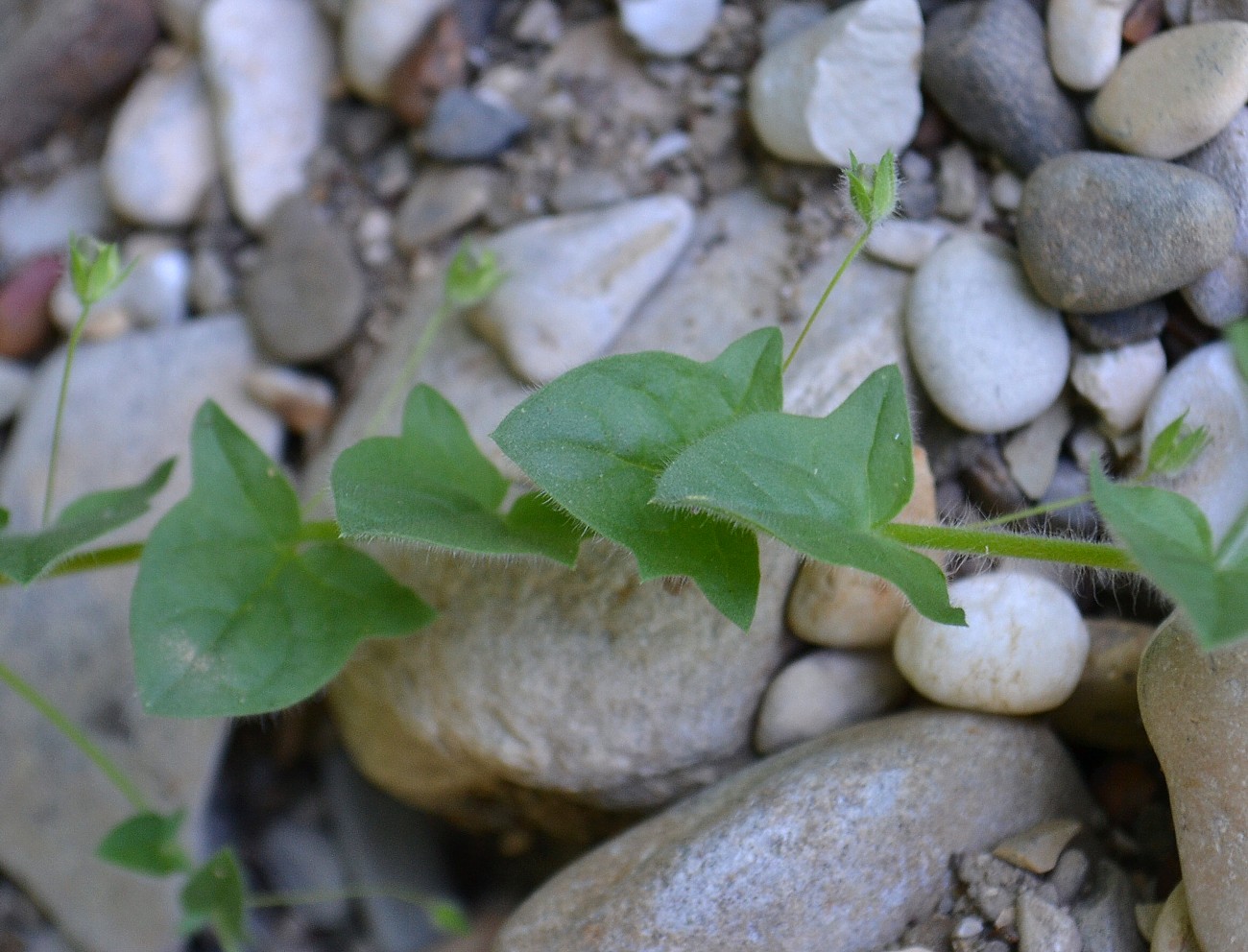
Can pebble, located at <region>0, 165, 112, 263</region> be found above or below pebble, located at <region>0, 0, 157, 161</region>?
below

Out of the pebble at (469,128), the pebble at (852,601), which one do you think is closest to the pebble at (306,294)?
the pebble at (469,128)

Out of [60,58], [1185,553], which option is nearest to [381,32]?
[60,58]

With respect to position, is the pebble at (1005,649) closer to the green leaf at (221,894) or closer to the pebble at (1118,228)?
the pebble at (1118,228)

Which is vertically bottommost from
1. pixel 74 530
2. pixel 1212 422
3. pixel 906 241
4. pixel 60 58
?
pixel 1212 422

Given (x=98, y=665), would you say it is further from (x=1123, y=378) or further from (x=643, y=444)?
(x=1123, y=378)

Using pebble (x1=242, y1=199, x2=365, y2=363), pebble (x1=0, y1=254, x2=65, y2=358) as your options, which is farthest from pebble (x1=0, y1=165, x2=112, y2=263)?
pebble (x1=242, y1=199, x2=365, y2=363)

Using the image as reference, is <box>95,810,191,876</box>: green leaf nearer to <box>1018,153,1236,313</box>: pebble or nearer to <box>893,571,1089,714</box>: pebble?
<box>893,571,1089,714</box>: pebble
